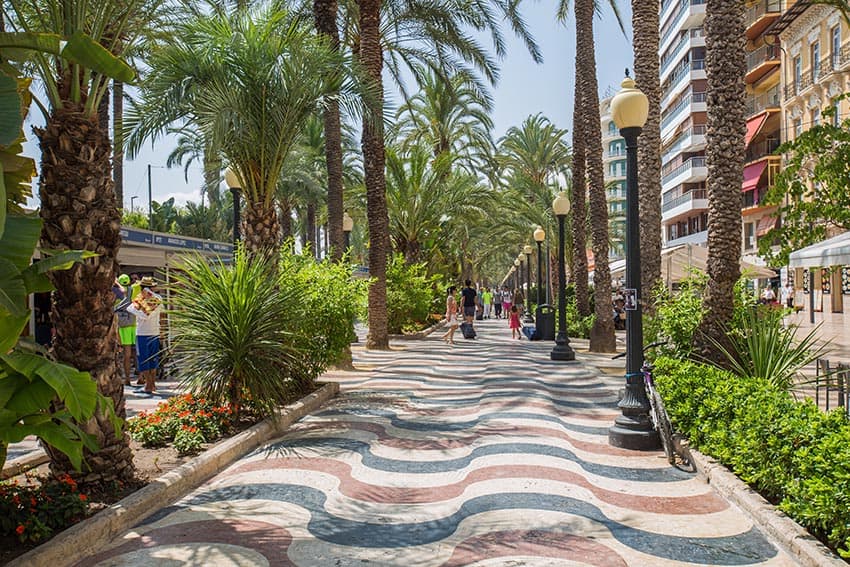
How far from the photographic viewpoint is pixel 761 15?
137ft

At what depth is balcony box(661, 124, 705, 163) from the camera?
5156 cm

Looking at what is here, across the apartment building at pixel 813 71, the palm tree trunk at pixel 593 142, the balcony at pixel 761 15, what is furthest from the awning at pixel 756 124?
the palm tree trunk at pixel 593 142

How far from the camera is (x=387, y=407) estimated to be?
9.41 meters

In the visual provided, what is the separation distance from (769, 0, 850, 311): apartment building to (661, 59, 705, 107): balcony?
35.5 ft

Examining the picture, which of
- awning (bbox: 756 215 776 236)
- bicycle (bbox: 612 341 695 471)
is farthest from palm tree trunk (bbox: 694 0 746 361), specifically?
awning (bbox: 756 215 776 236)

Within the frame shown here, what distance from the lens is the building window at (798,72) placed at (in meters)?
35.8

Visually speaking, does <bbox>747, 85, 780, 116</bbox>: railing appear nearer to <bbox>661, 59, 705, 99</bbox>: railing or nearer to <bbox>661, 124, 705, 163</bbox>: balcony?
<bbox>661, 124, 705, 163</bbox>: balcony

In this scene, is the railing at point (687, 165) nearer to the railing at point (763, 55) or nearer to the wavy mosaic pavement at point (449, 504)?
the railing at point (763, 55)

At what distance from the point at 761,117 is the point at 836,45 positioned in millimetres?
8586

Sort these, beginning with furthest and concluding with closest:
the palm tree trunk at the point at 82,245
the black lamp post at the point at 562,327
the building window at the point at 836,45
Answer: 1. the building window at the point at 836,45
2. the black lamp post at the point at 562,327
3. the palm tree trunk at the point at 82,245

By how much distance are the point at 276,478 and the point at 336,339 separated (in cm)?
432

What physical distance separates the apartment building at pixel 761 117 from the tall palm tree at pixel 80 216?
39.4 m

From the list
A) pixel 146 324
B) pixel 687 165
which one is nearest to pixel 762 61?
pixel 687 165

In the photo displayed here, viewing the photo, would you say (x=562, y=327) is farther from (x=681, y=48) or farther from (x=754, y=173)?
(x=681, y=48)
